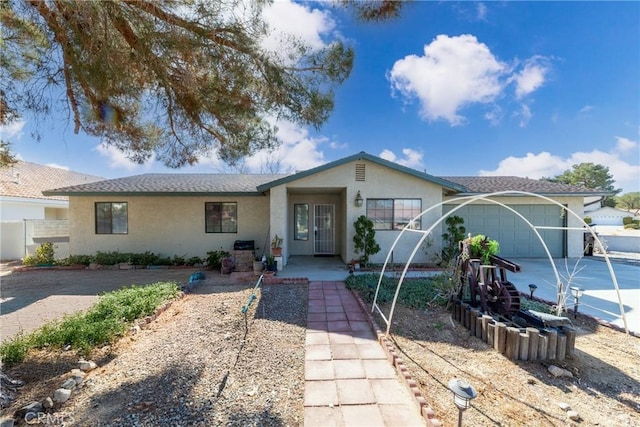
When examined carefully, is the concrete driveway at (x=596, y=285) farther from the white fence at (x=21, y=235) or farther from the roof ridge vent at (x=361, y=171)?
the white fence at (x=21, y=235)

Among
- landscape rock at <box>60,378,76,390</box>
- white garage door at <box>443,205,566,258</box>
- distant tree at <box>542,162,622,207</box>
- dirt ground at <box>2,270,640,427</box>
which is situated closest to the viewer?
dirt ground at <box>2,270,640,427</box>

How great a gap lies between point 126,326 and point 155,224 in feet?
22.6

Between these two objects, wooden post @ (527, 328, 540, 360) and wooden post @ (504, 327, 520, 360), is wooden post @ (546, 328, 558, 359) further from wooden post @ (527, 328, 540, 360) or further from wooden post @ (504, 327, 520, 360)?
wooden post @ (504, 327, 520, 360)

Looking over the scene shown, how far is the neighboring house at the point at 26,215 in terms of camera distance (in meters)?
11.0

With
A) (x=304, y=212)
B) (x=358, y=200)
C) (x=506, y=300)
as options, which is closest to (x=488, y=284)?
(x=506, y=300)

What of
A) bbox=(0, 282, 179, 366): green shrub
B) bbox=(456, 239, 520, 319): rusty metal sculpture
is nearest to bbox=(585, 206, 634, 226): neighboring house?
bbox=(456, 239, 520, 319): rusty metal sculpture

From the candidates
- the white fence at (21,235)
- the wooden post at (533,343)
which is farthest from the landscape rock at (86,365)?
the white fence at (21,235)

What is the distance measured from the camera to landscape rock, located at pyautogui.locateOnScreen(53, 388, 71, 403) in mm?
2689

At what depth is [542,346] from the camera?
357 cm

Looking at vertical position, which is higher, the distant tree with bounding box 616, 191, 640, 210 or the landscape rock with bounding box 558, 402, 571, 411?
the distant tree with bounding box 616, 191, 640, 210

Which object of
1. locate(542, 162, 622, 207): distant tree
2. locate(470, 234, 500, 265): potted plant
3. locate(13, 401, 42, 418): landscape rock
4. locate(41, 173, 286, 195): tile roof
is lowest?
locate(13, 401, 42, 418): landscape rock

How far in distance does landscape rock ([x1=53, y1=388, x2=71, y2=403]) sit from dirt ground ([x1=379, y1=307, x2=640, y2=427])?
3.72 m

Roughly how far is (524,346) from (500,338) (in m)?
0.27

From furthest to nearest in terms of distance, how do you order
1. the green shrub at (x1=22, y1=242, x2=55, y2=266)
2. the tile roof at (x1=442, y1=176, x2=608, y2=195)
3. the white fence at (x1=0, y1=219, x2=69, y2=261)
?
the white fence at (x1=0, y1=219, x2=69, y2=261), the tile roof at (x1=442, y1=176, x2=608, y2=195), the green shrub at (x1=22, y1=242, x2=55, y2=266)
